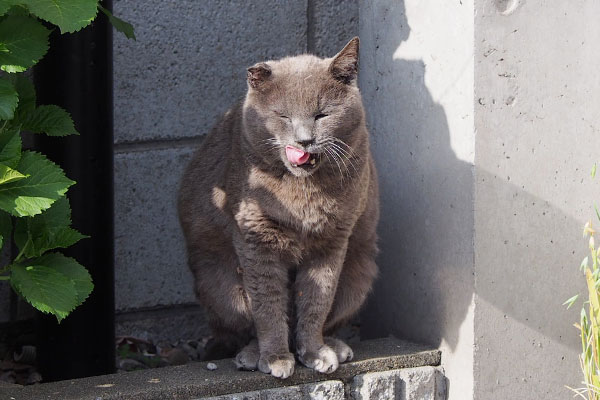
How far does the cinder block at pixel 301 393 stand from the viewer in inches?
95.7

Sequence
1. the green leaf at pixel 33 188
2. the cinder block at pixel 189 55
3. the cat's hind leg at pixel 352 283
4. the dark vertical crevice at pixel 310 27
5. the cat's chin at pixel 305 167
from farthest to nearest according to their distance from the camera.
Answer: the dark vertical crevice at pixel 310 27
the cinder block at pixel 189 55
the cat's hind leg at pixel 352 283
the cat's chin at pixel 305 167
the green leaf at pixel 33 188

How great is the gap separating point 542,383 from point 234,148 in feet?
4.25

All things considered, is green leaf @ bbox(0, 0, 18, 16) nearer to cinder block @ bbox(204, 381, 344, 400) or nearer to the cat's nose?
the cat's nose

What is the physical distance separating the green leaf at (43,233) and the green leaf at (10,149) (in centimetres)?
22

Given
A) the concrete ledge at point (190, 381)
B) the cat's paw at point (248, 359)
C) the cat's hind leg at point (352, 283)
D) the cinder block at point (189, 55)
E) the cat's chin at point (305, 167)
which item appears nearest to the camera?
the concrete ledge at point (190, 381)

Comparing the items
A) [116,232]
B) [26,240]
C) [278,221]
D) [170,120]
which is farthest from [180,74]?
[26,240]

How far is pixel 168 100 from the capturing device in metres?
3.30

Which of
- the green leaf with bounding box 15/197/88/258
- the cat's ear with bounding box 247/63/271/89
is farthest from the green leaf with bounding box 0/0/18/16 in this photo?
the cat's ear with bounding box 247/63/271/89

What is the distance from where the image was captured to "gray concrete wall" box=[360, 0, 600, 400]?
8.61ft

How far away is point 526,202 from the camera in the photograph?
8.86ft

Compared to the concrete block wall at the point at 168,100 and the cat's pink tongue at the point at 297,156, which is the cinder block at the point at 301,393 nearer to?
the cat's pink tongue at the point at 297,156

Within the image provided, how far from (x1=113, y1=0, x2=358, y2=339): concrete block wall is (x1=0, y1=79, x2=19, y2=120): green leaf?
1.35 m

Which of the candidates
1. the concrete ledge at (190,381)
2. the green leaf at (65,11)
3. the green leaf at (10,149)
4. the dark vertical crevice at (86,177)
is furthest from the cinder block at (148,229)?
the green leaf at (65,11)

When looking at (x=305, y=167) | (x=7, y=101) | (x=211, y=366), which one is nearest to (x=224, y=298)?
(x=211, y=366)
